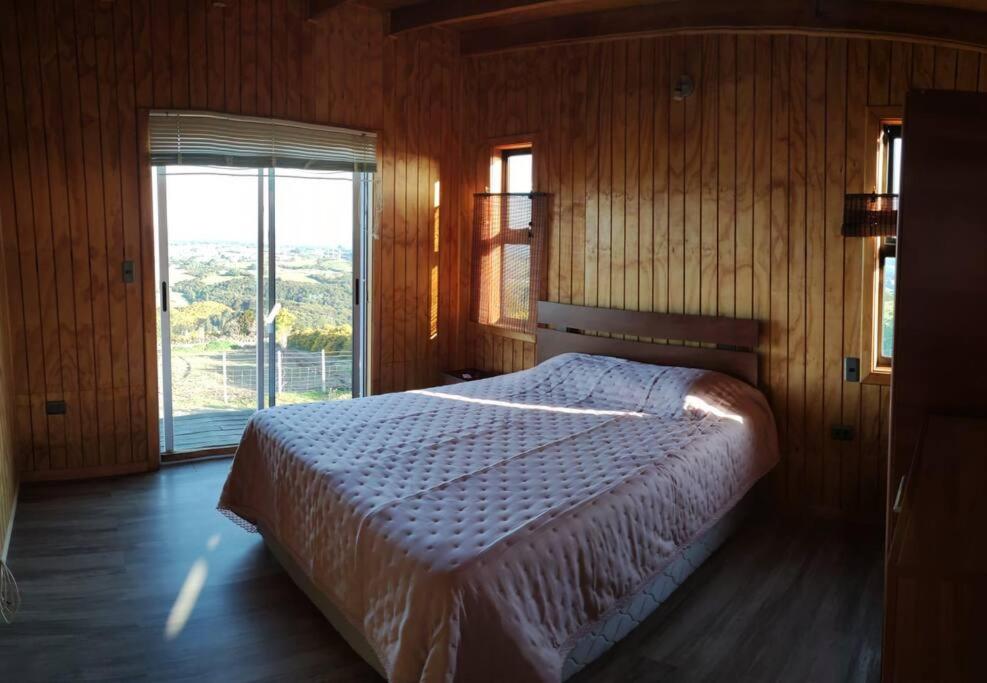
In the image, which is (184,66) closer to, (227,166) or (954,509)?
(227,166)

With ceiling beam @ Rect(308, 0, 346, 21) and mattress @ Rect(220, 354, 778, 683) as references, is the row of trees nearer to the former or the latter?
mattress @ Rect(220, 354, 778, 683)

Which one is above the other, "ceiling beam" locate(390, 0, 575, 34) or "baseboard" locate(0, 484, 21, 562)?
"ceiling beam" locate(390, 0, 575, 34)

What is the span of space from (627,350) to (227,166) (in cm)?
257

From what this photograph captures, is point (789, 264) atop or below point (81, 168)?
below

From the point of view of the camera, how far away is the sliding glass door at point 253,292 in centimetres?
438

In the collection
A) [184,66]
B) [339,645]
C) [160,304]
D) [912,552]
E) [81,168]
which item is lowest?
[339,645]

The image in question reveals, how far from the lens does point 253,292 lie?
464 centimetres

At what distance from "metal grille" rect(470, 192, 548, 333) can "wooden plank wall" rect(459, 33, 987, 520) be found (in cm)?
21

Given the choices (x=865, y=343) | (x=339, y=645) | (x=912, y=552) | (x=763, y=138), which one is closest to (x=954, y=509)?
(x=912, y=552)

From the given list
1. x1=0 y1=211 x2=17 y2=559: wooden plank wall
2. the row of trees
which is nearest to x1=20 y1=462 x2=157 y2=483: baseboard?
x1=0 y1=211 x2=17 y2=559: wooden plank wall

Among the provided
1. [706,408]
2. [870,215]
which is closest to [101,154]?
[706,408]

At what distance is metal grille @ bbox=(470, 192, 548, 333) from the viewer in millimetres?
4785

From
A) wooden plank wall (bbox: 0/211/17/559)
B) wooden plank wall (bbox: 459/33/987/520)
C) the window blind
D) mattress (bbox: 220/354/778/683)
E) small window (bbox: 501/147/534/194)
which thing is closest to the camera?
mattress (bbox: 220/354/778/683)

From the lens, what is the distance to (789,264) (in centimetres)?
371
